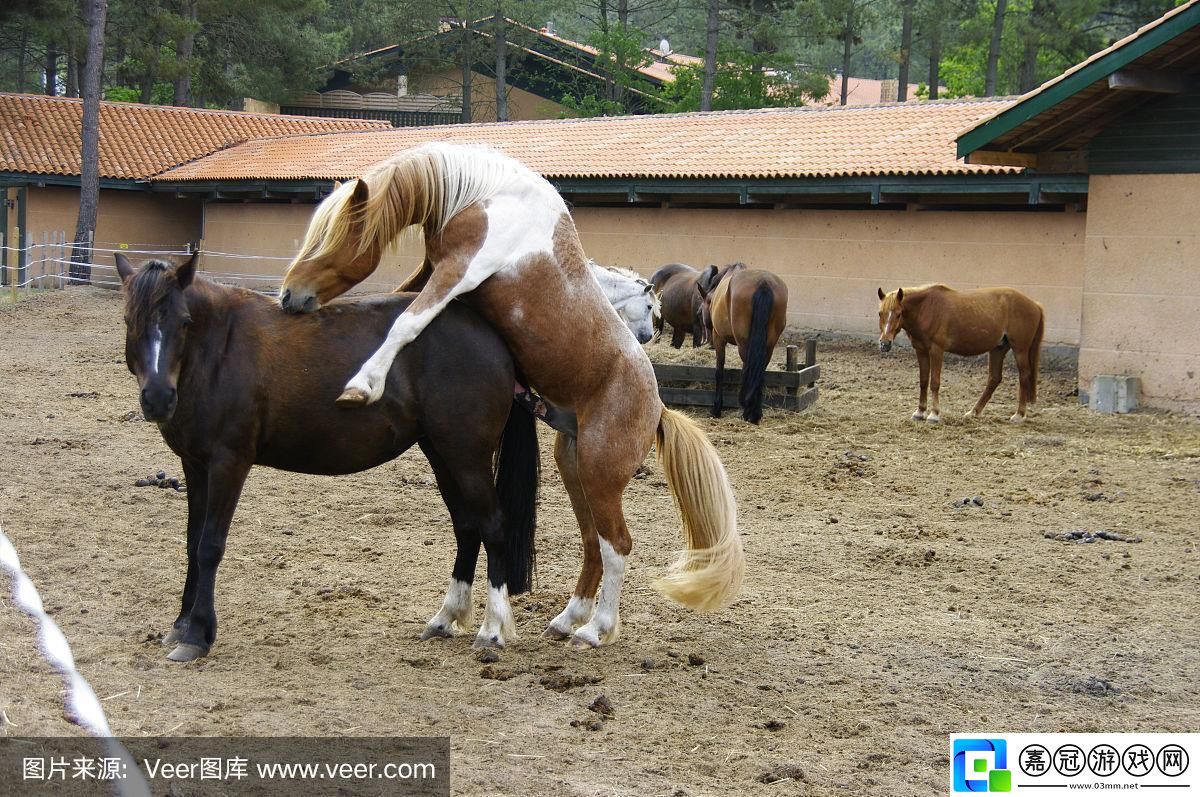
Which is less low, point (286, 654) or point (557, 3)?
point (557, 3)

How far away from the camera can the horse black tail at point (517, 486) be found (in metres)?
5.49

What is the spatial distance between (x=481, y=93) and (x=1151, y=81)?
101 ft

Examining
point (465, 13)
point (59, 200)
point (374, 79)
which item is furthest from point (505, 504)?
point (374, 79)

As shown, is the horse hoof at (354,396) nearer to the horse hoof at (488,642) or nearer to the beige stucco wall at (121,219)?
the horse hoof at (488,642)

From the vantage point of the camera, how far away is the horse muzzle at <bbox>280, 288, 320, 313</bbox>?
496 cm

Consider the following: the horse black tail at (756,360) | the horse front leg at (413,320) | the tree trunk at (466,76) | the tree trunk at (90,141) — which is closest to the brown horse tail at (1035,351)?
the horse black tail at (756,360)

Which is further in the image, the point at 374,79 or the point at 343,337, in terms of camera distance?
the point at 374,79

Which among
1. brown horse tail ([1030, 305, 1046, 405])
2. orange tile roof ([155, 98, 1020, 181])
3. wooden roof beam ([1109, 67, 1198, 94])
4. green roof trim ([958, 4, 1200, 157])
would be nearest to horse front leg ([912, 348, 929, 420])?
brown horse tail ([1030, 305, 1046, 405])

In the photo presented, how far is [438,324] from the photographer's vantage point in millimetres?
5070

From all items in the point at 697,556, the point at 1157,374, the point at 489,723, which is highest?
the point at 1157,374

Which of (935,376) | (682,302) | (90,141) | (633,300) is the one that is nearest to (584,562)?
(633,300)

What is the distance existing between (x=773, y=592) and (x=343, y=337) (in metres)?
2.76

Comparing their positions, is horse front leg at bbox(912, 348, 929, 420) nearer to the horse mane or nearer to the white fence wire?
the horse mane

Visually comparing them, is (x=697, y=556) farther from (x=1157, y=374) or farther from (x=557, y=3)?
(x=557, y=3)
